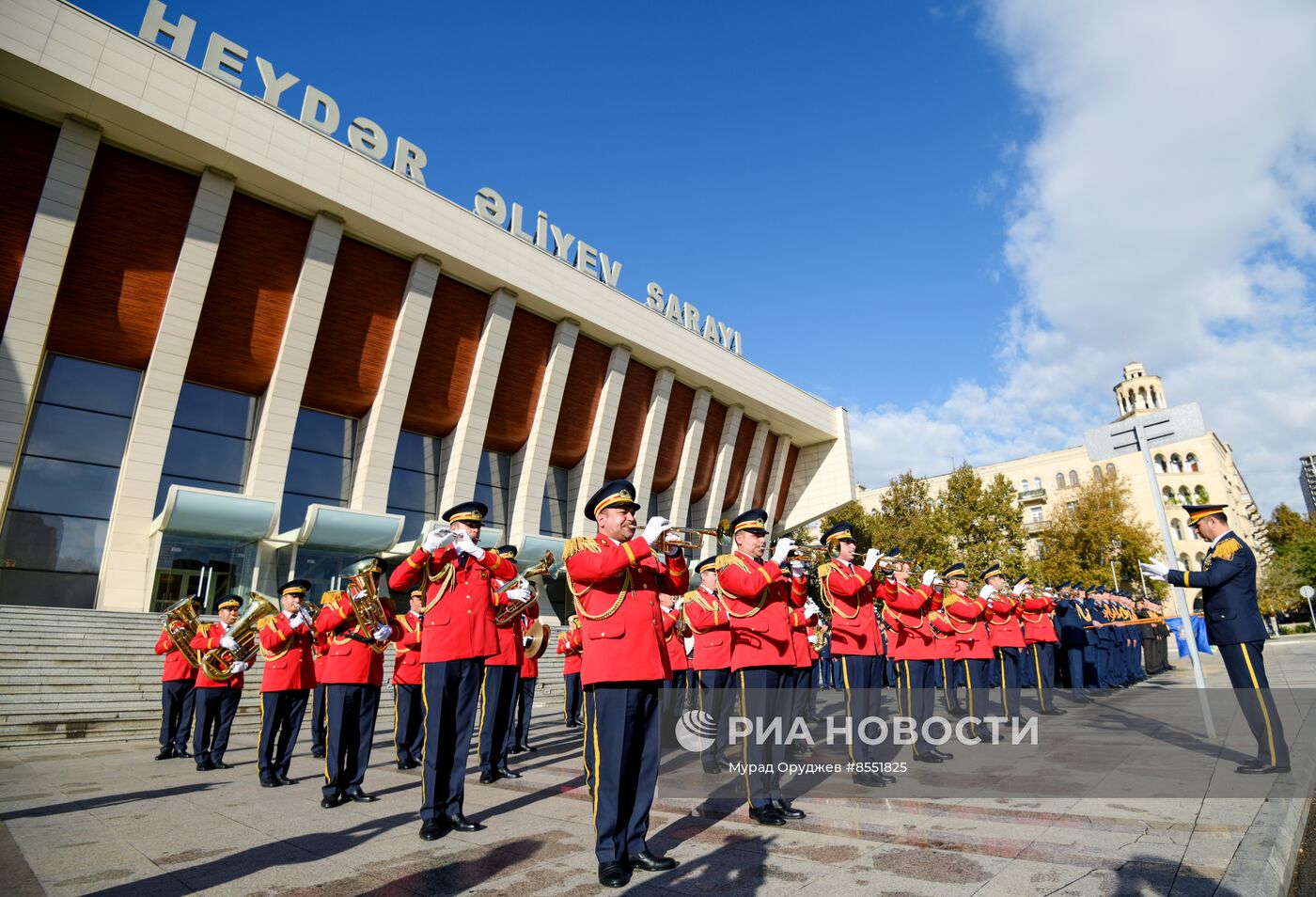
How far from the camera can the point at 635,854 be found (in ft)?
14.4

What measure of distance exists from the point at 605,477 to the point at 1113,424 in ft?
85.0

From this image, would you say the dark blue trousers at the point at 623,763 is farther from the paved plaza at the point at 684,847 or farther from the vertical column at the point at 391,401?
the vertical column at the point at 391,401

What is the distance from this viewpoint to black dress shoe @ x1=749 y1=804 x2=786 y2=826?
17.1ft

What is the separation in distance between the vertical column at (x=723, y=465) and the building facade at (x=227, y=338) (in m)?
9.66

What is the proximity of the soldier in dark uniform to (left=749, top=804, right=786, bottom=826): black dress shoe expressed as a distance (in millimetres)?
4376

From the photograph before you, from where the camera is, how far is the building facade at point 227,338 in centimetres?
1925

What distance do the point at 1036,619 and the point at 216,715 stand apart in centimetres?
1383

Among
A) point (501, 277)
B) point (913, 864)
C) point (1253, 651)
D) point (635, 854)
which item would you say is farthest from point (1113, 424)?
point (501, 277)

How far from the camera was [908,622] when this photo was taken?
838 cm

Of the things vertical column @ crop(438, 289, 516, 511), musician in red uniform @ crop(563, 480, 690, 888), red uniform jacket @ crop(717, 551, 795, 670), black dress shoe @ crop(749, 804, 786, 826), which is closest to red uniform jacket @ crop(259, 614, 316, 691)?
musician in red uniform @ crop(563, 480, 690, 888)

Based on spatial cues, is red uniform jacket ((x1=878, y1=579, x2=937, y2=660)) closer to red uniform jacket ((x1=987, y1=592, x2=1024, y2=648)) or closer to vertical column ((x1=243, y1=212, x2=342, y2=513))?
red uniform jacket ((x1=987, y1=592, x2=1024, y2=648))

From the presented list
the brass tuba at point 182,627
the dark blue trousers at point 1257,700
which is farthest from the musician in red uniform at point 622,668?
the brass tuba at point 182,627

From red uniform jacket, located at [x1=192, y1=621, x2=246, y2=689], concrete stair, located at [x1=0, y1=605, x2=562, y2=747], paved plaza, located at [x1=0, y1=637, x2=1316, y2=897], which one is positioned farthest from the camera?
concrete stair, located at [x1=0, y1=605, x2=562, y2=747]

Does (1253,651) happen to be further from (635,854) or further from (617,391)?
(617,391)
